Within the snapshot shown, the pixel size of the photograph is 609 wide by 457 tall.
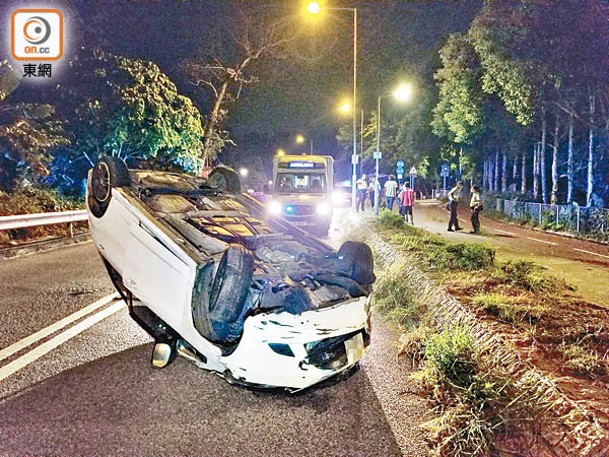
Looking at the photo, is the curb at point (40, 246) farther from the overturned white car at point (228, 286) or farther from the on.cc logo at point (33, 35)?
the overturned white car at point (228, 286)

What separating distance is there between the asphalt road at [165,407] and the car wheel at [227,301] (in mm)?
613

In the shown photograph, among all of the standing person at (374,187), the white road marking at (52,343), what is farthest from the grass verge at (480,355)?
the standing person at (374,187)

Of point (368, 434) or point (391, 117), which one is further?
point (391, 117)

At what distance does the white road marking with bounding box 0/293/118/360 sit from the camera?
5.63 meters

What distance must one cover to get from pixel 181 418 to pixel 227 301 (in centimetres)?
93

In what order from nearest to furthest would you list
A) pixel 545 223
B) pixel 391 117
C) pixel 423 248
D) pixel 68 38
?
pixel 423 248 → pixel 68 38 → pixel 545 223 → pixel 391 117

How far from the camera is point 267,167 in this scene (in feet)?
265

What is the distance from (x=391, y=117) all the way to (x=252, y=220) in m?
44.4

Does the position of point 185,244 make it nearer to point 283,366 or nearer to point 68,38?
point 283,366

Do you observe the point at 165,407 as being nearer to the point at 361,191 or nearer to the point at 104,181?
the point at 104,181

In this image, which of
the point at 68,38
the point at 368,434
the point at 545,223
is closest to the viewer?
the point at 368,434

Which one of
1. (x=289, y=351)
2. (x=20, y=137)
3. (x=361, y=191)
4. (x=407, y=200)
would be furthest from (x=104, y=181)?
(x=361, y=191)

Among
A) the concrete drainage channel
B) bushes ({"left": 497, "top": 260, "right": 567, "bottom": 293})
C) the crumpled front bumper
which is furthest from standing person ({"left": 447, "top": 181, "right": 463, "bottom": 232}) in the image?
the crumpled front bumper

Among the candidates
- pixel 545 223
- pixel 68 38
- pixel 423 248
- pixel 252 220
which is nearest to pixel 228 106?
pixel 68 38
